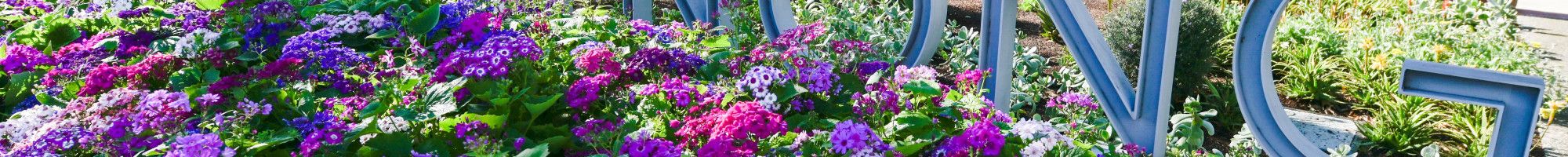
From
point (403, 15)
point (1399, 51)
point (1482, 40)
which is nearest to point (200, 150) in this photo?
point (403, 15)

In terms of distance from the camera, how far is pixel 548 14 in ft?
12.5

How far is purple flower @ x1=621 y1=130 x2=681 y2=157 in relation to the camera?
75.6 inches

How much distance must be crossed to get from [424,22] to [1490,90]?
212cm

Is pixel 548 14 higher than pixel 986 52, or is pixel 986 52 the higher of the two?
pixel 986 52

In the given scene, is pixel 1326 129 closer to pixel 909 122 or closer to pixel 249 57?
pixel 909 122

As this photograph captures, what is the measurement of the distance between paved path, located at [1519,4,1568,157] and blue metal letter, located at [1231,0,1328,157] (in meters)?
1.03

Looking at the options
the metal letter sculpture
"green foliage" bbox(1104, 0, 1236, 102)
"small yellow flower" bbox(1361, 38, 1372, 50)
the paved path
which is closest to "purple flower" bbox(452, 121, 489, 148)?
the metal letter sculpture

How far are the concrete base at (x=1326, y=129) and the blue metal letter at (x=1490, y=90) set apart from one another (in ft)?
4.14

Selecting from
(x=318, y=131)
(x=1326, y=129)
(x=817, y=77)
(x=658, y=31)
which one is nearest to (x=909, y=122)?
(x=817, y=77)

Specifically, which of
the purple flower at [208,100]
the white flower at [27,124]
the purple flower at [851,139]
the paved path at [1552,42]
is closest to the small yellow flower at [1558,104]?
the paved path at [1552,42]

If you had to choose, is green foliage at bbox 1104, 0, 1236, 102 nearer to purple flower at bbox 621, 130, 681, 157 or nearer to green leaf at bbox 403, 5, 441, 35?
green leaf at bbox 403, 5, 441, 35

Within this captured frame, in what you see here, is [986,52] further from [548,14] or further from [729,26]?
[548,14]

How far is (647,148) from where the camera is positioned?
1938mm

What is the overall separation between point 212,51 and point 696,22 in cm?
120
